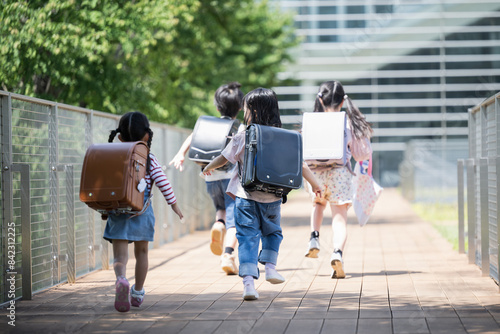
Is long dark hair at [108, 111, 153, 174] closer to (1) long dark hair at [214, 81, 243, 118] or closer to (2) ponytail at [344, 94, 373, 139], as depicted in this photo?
(1) long dark hair at [214, 81, 243, 118]

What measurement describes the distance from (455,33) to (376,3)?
13.1 ft

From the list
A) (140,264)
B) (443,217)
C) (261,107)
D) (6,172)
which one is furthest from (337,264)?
(443,217)

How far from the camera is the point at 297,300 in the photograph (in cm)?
605

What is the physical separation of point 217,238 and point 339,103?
1.78 m

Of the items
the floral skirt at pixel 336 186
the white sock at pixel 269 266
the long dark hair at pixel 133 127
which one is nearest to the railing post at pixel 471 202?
the floral skirt at pixel 336 186

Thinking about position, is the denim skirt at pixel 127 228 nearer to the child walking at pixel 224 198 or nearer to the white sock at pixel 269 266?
the white sock at pixel 269 266

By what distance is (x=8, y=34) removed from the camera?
10.9 metres

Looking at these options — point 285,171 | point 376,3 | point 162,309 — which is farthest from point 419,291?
point 376,3

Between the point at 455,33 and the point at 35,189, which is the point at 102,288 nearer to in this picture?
the point at 35,189

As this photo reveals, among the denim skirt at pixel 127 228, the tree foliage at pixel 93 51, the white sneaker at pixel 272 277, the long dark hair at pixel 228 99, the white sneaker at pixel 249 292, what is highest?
the tree foliage at pixel 93 51

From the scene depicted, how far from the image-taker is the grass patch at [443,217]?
11.4m

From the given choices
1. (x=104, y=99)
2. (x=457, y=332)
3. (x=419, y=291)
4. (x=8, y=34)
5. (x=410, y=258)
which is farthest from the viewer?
(x=104, y=99)

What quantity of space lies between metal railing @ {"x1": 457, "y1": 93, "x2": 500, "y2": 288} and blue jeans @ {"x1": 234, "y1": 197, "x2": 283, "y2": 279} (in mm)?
1771

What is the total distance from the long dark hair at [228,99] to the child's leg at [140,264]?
2548 mm
